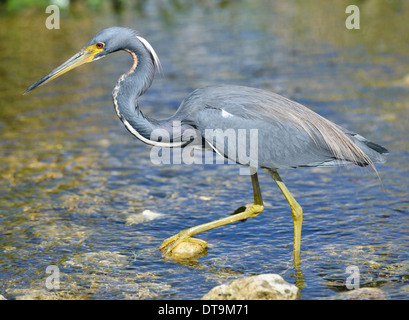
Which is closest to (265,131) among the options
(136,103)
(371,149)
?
(371,149)

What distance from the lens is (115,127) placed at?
1034 cm

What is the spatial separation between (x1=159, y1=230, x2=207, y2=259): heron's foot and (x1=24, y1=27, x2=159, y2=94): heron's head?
1621 millimetres

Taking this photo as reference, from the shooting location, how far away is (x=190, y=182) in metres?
8.20

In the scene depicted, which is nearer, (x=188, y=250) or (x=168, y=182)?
(x=188, y=250)

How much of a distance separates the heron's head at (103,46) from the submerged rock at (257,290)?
7.33 feet

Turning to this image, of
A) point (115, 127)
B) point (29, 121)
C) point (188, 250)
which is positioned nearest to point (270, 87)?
point (115, 127)

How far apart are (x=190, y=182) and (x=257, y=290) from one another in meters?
3.29

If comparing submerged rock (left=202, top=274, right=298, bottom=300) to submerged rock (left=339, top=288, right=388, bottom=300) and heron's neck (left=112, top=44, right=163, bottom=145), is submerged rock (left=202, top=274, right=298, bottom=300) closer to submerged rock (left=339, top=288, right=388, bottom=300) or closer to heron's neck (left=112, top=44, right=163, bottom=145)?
submerged rock (left=339, top=288, right=388, bottom=300)

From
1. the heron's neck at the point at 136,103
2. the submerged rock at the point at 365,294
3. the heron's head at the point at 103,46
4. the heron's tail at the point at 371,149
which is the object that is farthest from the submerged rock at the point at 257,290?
the heron's head at the point at 103,46

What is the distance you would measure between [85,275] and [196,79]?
7.08m

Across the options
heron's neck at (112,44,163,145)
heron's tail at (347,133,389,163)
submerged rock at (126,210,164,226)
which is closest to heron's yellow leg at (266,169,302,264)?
heron's tail at (347,133,389,163)

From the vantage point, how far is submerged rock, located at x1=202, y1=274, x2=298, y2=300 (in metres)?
5.03

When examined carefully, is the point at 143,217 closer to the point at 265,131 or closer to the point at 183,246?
the point at 183,246
